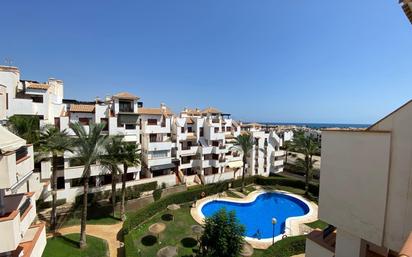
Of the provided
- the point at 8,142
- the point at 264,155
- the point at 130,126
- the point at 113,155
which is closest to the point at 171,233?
the point at 113,155

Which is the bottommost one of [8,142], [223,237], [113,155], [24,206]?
[223,237]

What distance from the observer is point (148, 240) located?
2038 cm

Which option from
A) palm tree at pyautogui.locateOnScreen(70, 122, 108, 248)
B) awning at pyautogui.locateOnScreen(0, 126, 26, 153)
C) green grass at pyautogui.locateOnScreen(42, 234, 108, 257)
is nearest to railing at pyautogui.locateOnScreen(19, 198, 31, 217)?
awning at pyautogui.locateOnScreen(0, 126, 26, 153)

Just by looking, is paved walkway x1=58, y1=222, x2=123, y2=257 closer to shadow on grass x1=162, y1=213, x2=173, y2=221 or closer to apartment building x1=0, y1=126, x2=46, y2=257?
shadow on grass x1=162, y1=213, x2=173, y2=221

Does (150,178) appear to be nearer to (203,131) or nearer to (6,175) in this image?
(203,131)

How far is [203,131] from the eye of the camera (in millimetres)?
41031

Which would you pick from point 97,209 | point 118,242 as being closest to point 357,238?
point 118,242

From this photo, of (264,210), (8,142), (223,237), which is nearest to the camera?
(8,142)

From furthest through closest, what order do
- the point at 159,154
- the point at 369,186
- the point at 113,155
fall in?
the point at 159,154 → the point at 113,155 → the point at 369,186

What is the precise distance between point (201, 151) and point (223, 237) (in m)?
23.0

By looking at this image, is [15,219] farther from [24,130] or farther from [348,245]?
[24,130]

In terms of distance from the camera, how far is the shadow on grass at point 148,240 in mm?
19969

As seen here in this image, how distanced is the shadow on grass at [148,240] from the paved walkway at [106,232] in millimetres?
2177

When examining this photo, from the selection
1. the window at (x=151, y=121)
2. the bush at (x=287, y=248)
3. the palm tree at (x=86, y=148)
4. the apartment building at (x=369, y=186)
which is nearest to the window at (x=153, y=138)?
the window at (x=151, y=121)
